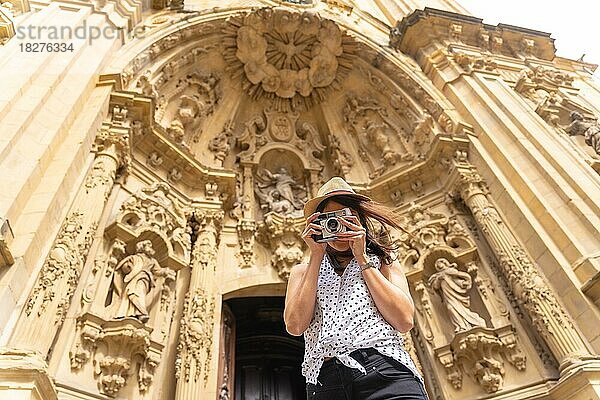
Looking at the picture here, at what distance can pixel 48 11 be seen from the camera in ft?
20.9

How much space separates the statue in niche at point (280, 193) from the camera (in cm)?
745

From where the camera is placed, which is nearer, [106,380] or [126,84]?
[106,380]

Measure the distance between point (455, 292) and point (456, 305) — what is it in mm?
213

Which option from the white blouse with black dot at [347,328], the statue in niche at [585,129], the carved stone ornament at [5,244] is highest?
the statue in niche at [585,129]

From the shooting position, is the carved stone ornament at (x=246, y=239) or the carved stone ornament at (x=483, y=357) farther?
the carved stone ornament at (x=246, y=239)

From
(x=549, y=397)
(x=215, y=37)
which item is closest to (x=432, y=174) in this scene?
(x=549, y=397)

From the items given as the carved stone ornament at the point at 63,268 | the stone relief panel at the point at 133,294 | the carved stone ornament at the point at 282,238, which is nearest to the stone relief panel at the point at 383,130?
the carved stone ornament at the point at 282,238

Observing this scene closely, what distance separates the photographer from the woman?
1414 mm

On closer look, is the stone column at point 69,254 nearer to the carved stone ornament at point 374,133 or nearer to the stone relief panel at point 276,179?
the stone relief panel at point 276,179

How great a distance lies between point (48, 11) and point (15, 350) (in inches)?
203

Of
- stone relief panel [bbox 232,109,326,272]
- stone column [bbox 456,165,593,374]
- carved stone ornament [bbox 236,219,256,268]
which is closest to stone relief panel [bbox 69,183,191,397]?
carved stone ornament [bbox 236,219,256,268]

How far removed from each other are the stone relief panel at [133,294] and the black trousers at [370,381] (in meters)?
3.34

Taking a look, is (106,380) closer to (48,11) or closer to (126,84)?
(126,84)

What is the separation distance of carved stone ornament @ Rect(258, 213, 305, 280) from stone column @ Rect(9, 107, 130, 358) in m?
2.26
